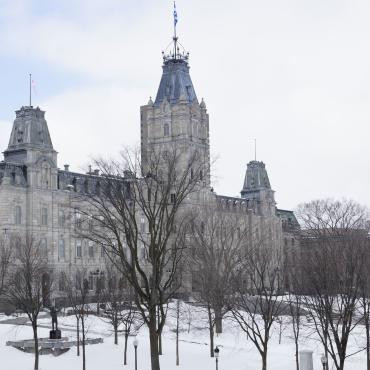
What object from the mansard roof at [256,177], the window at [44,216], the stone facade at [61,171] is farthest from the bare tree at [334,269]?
the window at [44,216]

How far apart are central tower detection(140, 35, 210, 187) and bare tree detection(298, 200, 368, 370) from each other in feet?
65.5

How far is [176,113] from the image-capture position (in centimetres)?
10162

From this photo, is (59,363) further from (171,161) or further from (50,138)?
(50,138)

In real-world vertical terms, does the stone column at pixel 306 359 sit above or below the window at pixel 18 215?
below

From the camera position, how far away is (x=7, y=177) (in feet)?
267

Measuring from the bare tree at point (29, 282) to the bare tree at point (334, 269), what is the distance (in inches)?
624

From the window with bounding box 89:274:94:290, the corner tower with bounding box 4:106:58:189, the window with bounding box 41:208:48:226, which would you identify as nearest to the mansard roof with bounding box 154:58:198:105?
the corner tower with bounding box 4:106:58:189

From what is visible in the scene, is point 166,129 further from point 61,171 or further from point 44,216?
point 44,216

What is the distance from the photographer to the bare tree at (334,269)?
31.4 meters

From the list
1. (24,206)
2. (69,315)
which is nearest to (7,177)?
(24,206)

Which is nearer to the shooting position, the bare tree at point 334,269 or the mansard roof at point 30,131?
the bare tree at point 334,269

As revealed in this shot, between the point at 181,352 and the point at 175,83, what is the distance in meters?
60.7

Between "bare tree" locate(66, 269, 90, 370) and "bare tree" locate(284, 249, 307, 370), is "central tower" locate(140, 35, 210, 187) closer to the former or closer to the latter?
"bare tree" locate(66, 269, 90, 370)

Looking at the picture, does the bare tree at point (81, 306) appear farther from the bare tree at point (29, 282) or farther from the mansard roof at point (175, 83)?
the mansard roof at point (175, 83)
